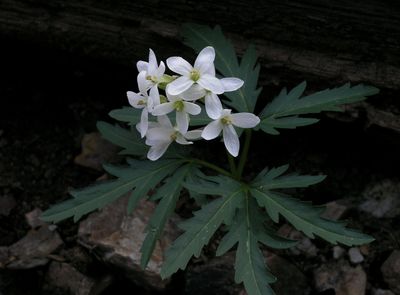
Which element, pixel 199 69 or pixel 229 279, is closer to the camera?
pixel 199 69

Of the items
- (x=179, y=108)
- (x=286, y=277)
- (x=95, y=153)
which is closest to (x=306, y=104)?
(x=179, y=108)

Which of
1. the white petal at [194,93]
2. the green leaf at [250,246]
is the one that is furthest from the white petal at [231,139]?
the green leaf at [250,246]

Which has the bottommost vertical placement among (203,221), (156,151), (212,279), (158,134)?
(212,279)

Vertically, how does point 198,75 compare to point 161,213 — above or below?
above

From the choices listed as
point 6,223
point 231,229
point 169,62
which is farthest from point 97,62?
point 231,229

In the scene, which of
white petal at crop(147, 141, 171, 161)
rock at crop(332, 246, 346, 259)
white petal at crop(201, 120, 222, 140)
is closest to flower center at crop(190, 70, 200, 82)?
white petal at crop(201, 120, 222, 140)

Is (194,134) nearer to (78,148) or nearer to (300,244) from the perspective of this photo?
(300,244)

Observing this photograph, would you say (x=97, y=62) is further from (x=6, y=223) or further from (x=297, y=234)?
(x=297, y=234)

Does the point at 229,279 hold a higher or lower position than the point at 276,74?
lower
